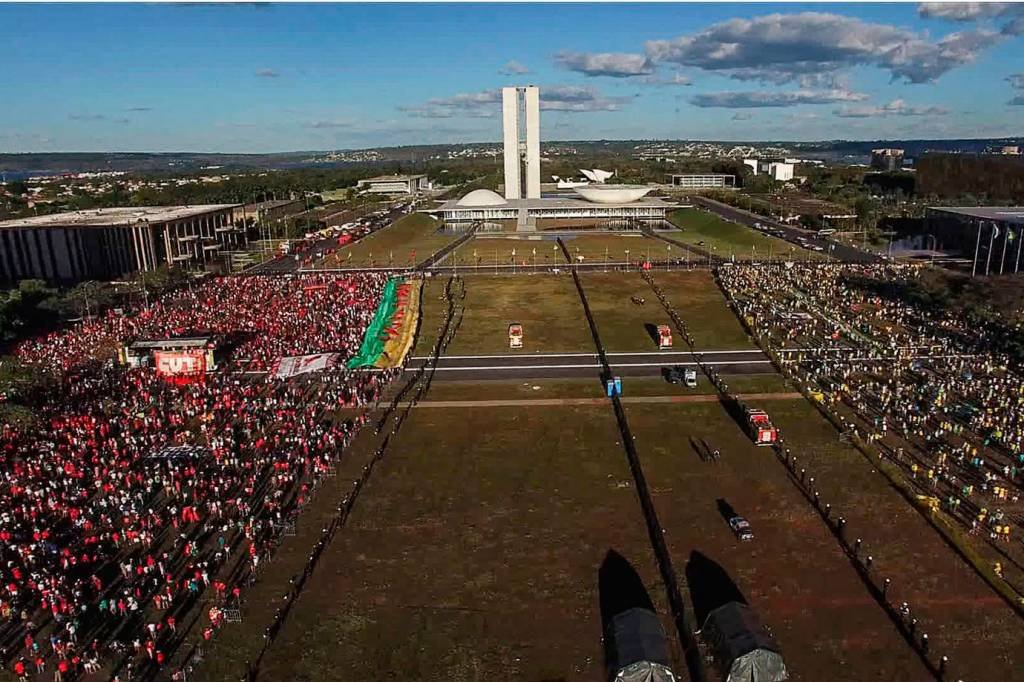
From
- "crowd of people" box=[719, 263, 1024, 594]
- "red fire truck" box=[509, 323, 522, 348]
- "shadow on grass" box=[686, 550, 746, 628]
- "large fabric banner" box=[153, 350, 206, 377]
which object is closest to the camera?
"shadow on grass" box=[686, 550, 746, 628]

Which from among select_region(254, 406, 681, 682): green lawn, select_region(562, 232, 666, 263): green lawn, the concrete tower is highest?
the concrete tower

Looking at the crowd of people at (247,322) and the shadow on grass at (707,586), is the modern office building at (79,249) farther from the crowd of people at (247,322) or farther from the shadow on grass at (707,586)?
the shadow on grass at (707,586)

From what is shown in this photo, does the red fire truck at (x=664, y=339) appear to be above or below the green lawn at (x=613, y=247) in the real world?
below

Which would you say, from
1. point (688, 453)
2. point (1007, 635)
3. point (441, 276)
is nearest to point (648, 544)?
point (688, 453)

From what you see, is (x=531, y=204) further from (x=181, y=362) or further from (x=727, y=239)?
(x=181, y=362)

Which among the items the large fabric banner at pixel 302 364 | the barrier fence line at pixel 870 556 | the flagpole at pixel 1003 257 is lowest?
the barrier fence line at pixel 870 556

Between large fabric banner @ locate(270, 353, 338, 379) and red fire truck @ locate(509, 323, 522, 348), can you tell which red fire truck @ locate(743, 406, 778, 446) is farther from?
large fabric banner @ locate(270, 353, 338, 379)

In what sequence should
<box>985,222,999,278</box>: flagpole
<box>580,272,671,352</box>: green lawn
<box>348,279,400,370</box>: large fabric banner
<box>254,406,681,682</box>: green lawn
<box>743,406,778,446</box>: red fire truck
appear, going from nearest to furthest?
<box>254,406,681,682</box>: green lawn < <box>743,406,778,446</box>: red fire truck < <box>348,279,400,370</box>: large fabric banner < <box>580,272,671,352</box>: green lawn < <box>985,222,999,278</box>: flagpole

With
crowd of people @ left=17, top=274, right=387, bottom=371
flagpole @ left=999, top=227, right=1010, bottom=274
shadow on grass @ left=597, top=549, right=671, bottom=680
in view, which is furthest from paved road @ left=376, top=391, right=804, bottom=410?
flagpole @ left=999, top=227, right=1010, bottom=274

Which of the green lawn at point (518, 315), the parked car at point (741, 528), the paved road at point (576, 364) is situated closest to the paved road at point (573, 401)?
the paved road at point (576, 364)
